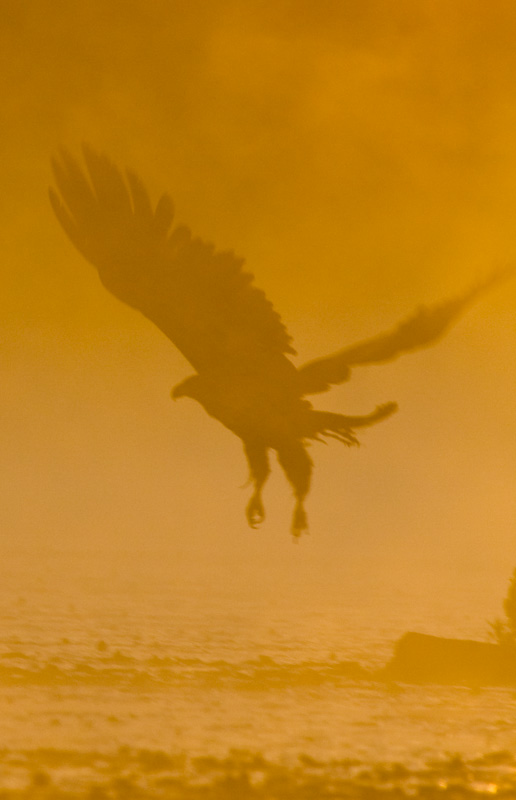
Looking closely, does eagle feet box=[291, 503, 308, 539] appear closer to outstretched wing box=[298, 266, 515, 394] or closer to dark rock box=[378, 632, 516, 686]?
outstretched wing box=[298, 266, 515, 394]

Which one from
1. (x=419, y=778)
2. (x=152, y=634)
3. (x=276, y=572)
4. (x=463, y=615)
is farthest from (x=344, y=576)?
(x=419, y=778)

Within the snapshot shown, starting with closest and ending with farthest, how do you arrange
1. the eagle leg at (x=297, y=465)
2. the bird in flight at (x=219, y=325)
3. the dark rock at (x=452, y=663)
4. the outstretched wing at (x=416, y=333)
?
the outstretched wing at (x=416, y=333) → the bird in flight at (x=219, y=325) → the eagle leg at (x=297, y=465) → the dark rock at (x=452, y=663)

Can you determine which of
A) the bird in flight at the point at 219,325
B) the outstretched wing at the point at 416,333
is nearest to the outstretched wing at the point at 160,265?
the bird in flight at the point at 219,325

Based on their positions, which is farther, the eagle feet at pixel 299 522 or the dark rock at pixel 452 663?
the dark rock at pixel 452 663

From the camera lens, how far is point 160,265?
425 centimetres

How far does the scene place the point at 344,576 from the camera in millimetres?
18562

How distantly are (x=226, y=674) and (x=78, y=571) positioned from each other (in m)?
11.8

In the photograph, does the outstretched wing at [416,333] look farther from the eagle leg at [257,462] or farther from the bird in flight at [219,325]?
the eagle leg at [257,462]

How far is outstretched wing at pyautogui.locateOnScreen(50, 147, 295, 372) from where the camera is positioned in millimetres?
4180

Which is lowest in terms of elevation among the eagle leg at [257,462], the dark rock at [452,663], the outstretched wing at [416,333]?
the dark rock at [452,663]

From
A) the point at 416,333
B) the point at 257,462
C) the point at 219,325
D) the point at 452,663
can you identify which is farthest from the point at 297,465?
the point at 452,663

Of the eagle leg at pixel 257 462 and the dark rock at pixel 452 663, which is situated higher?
the eagle leg at pixel 257 462

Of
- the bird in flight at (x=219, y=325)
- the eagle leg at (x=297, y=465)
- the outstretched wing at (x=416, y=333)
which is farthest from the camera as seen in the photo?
the eagle leg at (x=297, y=465)

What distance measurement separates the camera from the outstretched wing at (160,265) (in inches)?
165
